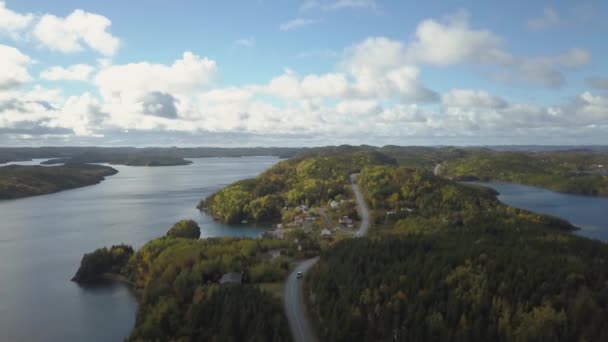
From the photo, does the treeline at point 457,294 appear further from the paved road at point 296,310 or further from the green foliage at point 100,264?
the green foliage at point 100,264

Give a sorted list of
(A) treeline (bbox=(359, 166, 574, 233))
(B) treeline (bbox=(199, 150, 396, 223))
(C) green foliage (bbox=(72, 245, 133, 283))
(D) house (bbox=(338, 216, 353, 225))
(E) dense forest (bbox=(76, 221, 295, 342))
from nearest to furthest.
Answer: (E) dense forest (bbox=(76, 221, 295, 342)) < (C) green foliage (bbox=(72, 245, 133, 283)) < (A) treeline (bbox=(359, 166, 574, 233)) < (D) house (bbox=(338, 216, 353, 225)) < (B) treeline (bbox=(199, 150, 396, 223))

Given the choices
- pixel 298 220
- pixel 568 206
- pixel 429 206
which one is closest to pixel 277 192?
pixel 298 220

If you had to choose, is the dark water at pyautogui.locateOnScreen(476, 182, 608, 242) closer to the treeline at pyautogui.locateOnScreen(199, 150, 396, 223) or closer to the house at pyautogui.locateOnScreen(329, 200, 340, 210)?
the house at pyautogui.locateOnScreen(329, 200, 340, 210)

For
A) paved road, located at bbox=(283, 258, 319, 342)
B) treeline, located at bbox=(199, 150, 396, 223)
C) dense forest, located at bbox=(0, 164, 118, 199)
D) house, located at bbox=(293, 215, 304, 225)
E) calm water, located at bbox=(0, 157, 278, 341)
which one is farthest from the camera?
dense forest, located at bbox=(0, 164, 118, 199)

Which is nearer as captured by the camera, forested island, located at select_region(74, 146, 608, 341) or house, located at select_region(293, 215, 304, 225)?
forested island, located at select_region(74, 146, 608, 341)

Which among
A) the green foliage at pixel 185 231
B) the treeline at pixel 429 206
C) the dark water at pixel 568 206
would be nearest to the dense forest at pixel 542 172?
the dark water at pixel 568 206

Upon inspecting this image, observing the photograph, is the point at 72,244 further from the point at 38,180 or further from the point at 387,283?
the point at 38,180

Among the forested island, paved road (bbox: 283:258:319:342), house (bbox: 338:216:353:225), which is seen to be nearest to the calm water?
the forested island
